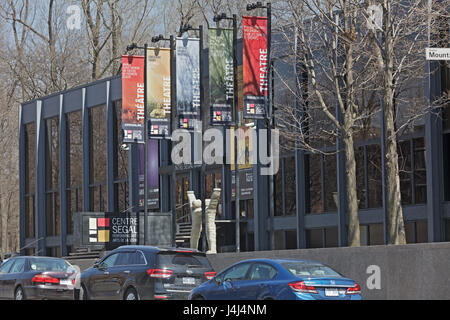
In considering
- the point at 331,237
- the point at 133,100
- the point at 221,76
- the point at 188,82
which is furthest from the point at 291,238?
the point at 221,76

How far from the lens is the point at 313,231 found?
40.3m

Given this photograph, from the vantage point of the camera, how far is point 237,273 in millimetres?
20469

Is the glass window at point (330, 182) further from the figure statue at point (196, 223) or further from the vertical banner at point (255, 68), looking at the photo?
the vertical banner at point (255, 68)

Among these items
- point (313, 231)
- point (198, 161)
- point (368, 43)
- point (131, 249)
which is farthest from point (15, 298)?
point (198, 161)

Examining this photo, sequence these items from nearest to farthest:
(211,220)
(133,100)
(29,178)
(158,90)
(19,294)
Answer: (19,294), (211,220), (158,90), (133,100), (29,178)

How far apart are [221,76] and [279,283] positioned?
17.3m

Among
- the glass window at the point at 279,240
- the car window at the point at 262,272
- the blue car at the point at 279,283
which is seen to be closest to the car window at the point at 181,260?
the blue car at the point at 279,283

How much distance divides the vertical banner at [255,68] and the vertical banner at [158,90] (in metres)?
7.24

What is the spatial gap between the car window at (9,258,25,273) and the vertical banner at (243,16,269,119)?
31.1ft

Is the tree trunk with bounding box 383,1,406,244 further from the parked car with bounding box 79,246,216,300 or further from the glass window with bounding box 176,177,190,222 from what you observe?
the glass window with bounding box 176,177,190,222

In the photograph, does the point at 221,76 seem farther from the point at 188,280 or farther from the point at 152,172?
the point at 152,172
